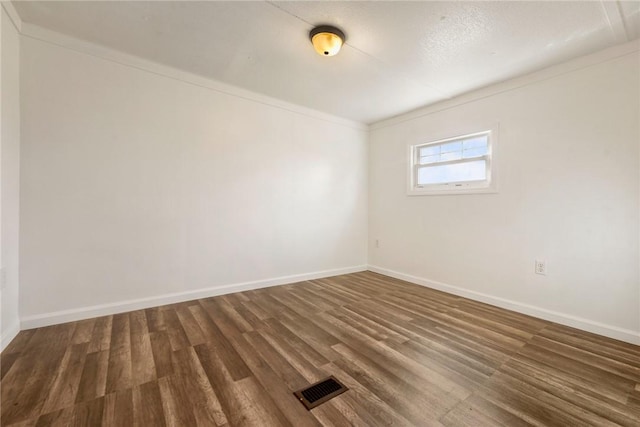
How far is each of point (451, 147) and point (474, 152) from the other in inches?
13.2

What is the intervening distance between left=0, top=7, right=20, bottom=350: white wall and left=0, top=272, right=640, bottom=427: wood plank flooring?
252 millimetres

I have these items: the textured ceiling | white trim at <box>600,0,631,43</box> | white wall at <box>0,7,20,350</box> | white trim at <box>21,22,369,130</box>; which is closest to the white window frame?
the textured ceiling

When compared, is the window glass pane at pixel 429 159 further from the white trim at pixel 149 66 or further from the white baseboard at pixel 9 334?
the white baseboard at pixel 9 334

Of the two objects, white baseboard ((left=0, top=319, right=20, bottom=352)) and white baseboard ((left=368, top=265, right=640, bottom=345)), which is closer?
white baseboard ((left=0, top=319, right=20, bottom=352))

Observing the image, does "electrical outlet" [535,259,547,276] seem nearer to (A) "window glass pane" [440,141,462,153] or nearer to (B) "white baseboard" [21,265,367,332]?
(A) "window glass pane" [440,141,462,153]

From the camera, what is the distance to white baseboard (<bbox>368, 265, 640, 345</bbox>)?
2195mm

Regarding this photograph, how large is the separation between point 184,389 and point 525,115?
3.78m

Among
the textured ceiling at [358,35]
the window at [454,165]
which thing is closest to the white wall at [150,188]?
the textured ceiling at [358,35]

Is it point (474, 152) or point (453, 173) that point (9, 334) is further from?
point (474, 152)

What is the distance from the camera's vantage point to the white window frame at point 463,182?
119 inches

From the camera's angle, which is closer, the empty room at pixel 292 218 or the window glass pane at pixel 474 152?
the empty room at pixel 292 218

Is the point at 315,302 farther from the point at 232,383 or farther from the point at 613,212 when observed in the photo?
the point at 613,212

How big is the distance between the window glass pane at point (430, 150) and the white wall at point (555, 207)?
0.50 ft

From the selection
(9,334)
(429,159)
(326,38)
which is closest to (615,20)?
(429,159)
